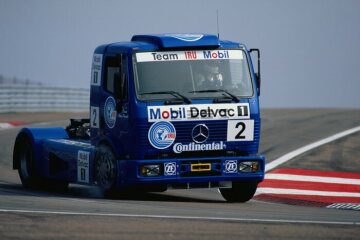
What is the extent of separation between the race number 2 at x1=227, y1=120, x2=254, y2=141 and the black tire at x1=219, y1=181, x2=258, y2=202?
0.70m

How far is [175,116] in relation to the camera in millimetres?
12914

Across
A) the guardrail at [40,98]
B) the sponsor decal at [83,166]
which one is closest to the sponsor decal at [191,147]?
the sponsor decal at [83,166]

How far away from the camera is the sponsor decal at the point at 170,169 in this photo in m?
13.0

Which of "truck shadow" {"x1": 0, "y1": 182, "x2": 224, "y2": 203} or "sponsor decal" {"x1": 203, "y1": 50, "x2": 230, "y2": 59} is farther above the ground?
"sponsor decal" {"x1": 203, "y1": 50, "x2": 230, "y2": 59}

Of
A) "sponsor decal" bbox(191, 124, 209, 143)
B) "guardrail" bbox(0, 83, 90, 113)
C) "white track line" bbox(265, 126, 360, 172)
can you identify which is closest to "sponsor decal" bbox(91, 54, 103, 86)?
"sponsor decal" bbox(191, 124, 209, 143)

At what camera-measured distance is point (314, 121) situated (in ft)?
90.6

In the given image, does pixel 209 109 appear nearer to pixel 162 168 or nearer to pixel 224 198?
pixel 162 168

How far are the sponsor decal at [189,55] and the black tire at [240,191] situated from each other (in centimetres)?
168

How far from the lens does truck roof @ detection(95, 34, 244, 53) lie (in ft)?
43.3

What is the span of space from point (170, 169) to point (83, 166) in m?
1.61

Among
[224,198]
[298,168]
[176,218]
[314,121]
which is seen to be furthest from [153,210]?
[314,121]

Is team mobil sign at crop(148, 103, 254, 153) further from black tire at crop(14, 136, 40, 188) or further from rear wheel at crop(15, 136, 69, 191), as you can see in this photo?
black tire at crop(14, 136, 40, 188)

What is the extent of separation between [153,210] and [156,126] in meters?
1.63

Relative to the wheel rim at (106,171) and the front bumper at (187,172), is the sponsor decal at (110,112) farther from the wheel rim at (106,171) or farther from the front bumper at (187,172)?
the front bumper at (187,172)
